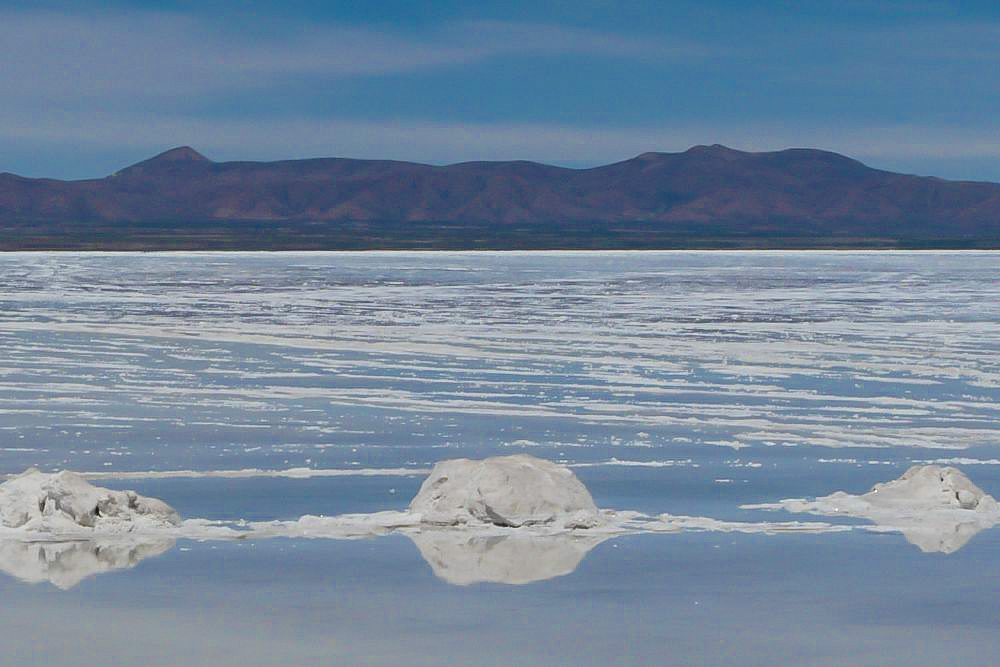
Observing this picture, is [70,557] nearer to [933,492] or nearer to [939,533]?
[939,533]

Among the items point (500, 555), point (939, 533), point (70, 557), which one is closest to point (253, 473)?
point (70, 557)

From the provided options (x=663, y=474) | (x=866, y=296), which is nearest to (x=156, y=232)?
(x=866, y=296)

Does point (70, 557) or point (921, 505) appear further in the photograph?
point (921, 505)

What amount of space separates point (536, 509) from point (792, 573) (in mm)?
1540

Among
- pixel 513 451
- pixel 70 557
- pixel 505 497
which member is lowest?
pixel 513 451

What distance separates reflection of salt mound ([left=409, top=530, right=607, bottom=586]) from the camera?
22.2 ft

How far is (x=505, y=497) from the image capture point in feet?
26.1

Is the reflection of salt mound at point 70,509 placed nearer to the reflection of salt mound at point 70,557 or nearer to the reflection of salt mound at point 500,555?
the reflection of salt mound at point 70,557

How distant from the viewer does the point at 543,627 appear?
5.81 metres

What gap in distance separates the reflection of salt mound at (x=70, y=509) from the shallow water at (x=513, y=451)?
0.40m

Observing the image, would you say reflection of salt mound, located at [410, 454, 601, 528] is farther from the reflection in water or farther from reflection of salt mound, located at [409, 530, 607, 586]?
the reflection in water

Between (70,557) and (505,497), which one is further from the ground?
(505,497)

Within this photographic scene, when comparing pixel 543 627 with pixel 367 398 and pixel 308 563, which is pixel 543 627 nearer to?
pixel 308 563

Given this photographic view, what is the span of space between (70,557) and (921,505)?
385 cm
